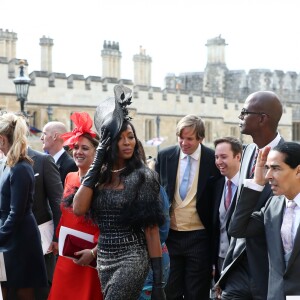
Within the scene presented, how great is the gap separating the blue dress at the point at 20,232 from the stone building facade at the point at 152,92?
23.9 meters

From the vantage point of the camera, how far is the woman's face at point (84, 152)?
6.14 metres

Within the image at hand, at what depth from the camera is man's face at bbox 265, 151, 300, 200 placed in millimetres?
4977

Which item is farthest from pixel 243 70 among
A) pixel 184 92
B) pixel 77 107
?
pixel 77 107

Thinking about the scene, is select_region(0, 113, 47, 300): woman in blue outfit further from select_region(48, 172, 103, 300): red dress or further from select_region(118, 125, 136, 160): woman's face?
select_region(118, 125, 136, 160): woman's face

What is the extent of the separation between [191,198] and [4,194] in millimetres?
1597

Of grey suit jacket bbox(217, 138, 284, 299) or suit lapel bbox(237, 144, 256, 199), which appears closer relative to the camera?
grey suit jacket bbox(217, 138, 284, 299)

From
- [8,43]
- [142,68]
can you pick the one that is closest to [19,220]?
[8,43]

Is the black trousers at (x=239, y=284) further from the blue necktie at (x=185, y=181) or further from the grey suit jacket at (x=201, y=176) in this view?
the blue necktie at (x=185, y=181)

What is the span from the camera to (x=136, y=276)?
518 cm

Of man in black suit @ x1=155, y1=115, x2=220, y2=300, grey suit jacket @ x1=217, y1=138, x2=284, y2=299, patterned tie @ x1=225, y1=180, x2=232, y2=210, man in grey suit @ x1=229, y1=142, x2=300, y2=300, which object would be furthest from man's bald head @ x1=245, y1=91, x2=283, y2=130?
man in black suit @ x1=155, y1=115, x2=220, y2=300

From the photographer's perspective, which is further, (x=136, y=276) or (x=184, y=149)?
(x=184, y=149)

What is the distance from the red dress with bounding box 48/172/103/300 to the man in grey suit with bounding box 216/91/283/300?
896 millimetres

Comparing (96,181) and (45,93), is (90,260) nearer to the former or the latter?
(96,181)

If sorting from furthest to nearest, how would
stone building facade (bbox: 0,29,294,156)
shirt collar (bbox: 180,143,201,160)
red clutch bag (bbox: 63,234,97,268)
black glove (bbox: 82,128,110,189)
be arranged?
stone building facade (bbox: 0,29,294,156)
shirt collar (bbox: 180,143,201,160)
red clutch bag (bbox: 63,234,97,268)
black glove (bbox: 82,128,110,189)
